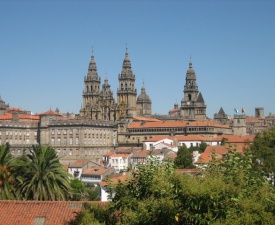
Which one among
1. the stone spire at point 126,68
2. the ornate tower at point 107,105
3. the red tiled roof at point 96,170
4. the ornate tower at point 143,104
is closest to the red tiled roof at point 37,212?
the red tiled roof at point 96,170

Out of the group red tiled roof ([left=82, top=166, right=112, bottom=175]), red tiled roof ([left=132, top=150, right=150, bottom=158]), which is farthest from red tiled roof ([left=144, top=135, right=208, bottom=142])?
red tiled roof ([left=82, top=166, right=112, bottom=175])

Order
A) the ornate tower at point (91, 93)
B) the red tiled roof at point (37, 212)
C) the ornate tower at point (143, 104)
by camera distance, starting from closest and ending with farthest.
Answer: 1. the red tiled roof at point (37, 212)
2. the ornate tower at point (91, 93)
3. the ornate tower at point (143, 104)

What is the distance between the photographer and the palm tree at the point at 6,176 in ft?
88.9

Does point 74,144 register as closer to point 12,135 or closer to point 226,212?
point 12,135

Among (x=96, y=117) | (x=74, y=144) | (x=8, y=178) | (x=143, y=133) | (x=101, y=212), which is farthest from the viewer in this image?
(x=96, y=117)

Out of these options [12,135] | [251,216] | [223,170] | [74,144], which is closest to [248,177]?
[223,170]

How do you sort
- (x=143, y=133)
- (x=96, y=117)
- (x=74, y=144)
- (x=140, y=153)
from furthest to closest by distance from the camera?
(x=96, y=117)
(x=143, y=133)
(x=74, y=144)
(x=140, y=153)

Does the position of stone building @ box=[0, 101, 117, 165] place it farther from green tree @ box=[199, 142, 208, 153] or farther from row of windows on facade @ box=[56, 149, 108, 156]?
green tree @ box=[199, 142, 208, 153]

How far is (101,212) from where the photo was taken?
17.7 meters

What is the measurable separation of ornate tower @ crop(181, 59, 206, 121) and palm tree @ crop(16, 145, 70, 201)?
99451 millimetres

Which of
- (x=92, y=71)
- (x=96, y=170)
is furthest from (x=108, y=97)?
(x=96, y=170)

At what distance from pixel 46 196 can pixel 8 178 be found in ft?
6.86

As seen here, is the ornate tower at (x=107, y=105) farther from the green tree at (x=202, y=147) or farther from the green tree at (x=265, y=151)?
the green tree at (x=265, y=151)

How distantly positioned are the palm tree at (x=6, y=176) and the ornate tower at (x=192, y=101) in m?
100
